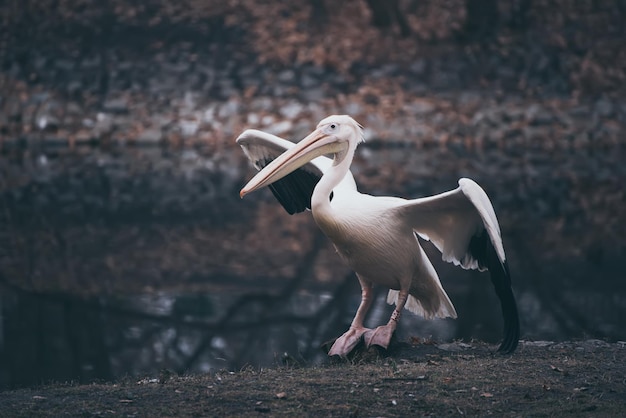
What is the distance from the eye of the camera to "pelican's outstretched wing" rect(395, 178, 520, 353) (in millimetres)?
5773

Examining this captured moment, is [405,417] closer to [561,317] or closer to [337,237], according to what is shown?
[337,237]

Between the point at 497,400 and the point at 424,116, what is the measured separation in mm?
15229

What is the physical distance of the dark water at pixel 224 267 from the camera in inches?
309

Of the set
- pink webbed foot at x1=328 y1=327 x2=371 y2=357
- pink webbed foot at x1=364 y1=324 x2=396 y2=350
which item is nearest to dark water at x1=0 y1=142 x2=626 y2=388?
pink webbed foot at x1=328 y1=327 x2=371 y2=357

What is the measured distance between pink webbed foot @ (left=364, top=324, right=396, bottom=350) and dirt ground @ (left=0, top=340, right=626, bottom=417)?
169mm

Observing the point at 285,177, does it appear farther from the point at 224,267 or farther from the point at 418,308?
the point at 224,267

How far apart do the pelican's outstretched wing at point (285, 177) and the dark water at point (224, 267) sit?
113 centimetres

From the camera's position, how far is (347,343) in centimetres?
635

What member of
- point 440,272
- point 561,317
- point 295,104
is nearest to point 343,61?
point 295,104

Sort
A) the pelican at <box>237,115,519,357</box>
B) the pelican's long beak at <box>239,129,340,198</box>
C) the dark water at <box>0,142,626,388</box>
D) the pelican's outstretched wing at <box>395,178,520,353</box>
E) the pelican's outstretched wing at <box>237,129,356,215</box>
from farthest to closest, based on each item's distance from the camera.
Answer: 1. the dark water at <box>0,142,626,388</box>
2. the pelican's outstretched wing at <box>237,129,356,215</box>
3. the pelican's long beak at <box>239,129,340,198</box>
4. the pelican at <box>237,115,519,357</box>
5. the pelican's outstretched wing at <box>395,178,520,353</box>

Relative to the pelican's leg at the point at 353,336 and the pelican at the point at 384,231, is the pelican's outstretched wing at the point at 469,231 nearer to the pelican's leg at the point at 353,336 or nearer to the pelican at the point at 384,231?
the pelican at the point at 384,231

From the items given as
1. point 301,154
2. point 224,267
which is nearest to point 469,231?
point 301,154

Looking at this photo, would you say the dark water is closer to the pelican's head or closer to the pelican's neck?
the pelican's neck

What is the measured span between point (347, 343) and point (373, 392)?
1160 mm
